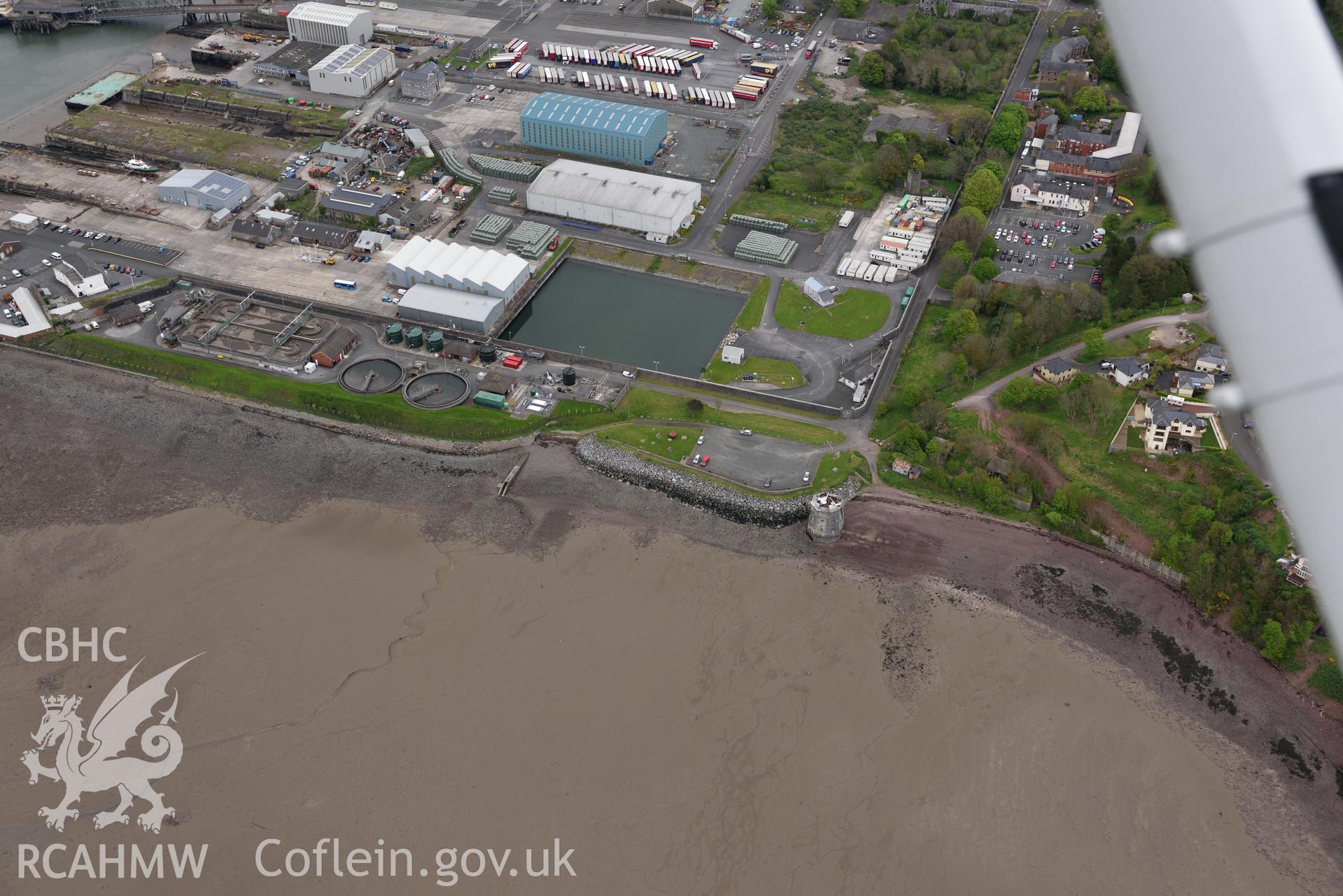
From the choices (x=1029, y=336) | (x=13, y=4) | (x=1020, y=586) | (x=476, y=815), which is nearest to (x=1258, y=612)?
(x=1020, y=586)

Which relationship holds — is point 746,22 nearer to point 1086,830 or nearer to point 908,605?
point 908,605

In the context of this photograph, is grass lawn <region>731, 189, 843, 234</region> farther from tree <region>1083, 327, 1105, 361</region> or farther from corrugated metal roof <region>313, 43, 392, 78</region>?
corrugated metal roof <region>313, 43, 392, 78</region>

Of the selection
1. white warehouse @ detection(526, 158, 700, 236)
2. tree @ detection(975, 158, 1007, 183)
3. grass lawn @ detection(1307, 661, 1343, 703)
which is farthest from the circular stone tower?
tree @ detection(975, 158, 1007, 183)

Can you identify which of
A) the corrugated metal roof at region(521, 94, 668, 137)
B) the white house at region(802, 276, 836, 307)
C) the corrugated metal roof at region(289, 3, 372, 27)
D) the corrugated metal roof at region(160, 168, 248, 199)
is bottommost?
the corrugated metal roof at region(160, 168, 248, 199)

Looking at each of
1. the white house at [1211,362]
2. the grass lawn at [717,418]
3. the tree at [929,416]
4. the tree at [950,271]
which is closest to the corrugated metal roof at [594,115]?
the tree at [950,271]

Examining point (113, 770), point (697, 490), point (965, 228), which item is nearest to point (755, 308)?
point (965, 228)

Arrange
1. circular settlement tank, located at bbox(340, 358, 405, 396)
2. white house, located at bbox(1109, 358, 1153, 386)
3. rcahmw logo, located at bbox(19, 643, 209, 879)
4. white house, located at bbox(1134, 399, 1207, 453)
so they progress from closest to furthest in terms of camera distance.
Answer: rcahmw logo, located at bbox(19, 643, 209, 879) < white house, located at bbox(1134, 399, 1207, 453) < white house, located at bbox(1109, 358, 1153, 386) < circular settlement tank, located at bbox(340, 358, 405, 396)

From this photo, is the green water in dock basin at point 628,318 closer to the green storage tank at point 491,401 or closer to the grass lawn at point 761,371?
the grass lawn at point 761,371
